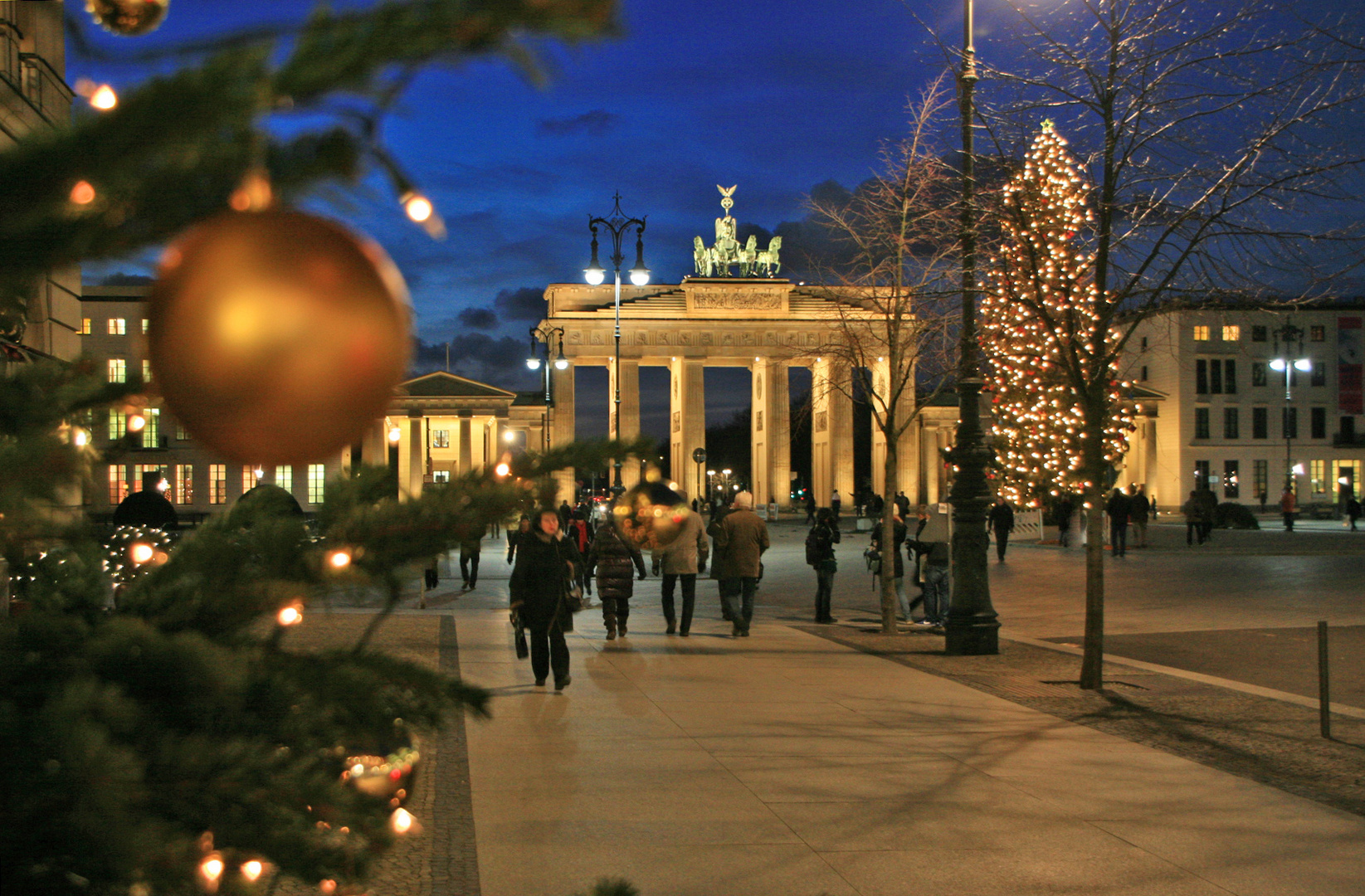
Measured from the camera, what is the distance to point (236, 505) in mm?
1464

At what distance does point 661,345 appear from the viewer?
78.2m

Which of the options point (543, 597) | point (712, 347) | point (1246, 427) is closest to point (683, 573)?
point (543, 597)

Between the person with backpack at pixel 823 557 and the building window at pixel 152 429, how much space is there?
15910mm

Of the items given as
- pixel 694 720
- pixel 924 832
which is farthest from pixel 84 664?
pixel 694 720

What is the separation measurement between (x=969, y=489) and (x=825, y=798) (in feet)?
26.3

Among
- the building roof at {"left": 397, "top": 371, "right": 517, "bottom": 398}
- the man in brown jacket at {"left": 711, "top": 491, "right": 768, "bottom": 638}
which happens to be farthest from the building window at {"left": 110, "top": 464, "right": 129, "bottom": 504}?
the building roof at {"left": 397, "top": 371, "right": 517, "bottom": 398}

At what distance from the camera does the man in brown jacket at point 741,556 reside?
52.5 feet

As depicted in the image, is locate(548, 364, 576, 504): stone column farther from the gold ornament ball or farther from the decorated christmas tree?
the gold ornament ball

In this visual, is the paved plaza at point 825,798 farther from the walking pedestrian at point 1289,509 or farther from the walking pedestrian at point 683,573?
the walking pedestrian at point 1289,509

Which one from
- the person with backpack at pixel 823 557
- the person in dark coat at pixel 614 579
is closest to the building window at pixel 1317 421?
the person with backpack at pixel 823 557

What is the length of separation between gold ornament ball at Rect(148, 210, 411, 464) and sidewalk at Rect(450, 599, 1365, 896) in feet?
16.2

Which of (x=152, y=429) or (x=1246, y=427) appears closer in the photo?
(x=152, y=429)

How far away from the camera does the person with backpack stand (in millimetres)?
17484

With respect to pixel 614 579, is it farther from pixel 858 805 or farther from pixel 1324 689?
pixel 1324 689
